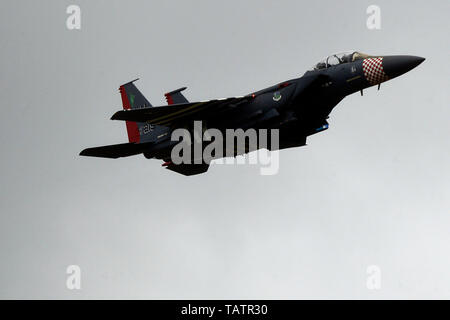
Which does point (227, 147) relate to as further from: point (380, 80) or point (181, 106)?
point (380, 80)

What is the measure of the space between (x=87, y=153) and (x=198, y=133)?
456cm

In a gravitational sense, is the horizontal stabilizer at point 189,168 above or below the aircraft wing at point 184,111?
below

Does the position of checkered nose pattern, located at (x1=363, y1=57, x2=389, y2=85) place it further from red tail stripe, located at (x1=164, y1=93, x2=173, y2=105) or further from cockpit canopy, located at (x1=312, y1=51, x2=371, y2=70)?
red tail stripe, located at (x1=164, y1=93, x2=173, y2=105)

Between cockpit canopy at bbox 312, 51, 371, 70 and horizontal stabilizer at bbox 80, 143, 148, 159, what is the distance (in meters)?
7.72

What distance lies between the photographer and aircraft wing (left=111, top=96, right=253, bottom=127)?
29453 mm

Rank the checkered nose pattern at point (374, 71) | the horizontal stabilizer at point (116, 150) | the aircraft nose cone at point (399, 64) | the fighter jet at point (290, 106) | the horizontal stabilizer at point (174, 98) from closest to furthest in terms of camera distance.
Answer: the aircraft nose cone at point (399, 64) → the checkered nose pattern at point (374, 71) → the fighter jet at point (290, 106) → the horizontal stabilizer at point (116, 150) → the horizontal stabilizer at point (174, 98)

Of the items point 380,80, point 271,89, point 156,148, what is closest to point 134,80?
point 156,148

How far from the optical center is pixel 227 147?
30.3 m

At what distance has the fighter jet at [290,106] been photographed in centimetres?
2828

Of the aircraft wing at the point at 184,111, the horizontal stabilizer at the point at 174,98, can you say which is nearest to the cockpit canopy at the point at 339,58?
the aircraft wing at the point at 184,111

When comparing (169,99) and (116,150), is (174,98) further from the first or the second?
(116,150)

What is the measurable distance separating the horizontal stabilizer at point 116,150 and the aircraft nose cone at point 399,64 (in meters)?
9.93

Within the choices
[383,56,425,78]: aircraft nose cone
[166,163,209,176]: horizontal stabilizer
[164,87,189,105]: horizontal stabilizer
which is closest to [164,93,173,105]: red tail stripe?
[164,87,189,105]: horizontal stabilizer

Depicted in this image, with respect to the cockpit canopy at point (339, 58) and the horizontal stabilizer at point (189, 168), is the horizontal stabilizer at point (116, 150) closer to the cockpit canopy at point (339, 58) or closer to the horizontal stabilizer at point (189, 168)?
the horizontal stabilizer at point (189, 168)
